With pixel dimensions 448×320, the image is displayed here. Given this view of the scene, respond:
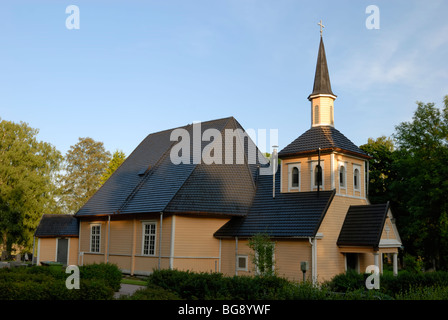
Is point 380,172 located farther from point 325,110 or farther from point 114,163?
point 114,163

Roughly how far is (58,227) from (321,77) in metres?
21.2

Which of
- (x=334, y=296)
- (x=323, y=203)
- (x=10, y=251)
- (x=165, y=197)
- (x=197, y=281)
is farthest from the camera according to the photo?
(x=10, y=251)

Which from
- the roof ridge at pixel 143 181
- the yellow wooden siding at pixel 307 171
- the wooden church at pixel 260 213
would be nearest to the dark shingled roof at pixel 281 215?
the wooden church at pixel 260 213

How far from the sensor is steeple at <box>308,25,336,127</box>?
2572 centimetres

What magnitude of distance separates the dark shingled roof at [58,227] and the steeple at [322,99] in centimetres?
1857

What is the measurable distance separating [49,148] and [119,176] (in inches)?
811

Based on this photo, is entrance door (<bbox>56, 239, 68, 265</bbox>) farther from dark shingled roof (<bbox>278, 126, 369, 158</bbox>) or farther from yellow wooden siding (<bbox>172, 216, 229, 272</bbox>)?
dark shingled roof (<bbox>278, 126, 369, 158</bbox>)

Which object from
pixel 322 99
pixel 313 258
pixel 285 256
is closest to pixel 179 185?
pixel 285 256

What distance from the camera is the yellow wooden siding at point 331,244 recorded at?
21.4 metres

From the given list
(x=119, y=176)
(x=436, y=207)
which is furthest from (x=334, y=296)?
(x=119, y=176)

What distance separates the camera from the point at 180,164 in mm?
27578

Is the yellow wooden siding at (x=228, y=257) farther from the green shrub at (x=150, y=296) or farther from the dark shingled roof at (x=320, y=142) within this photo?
the green shrub at (x=150, y=296)

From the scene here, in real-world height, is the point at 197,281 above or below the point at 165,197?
below

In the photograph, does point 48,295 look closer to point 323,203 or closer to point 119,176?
point 323,203
